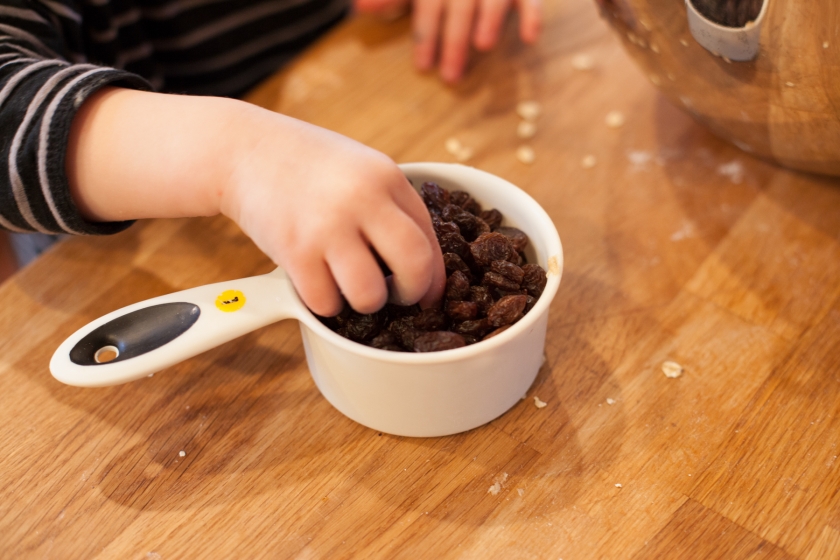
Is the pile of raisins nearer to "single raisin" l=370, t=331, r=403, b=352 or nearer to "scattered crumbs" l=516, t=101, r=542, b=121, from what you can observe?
"single raisin" l=370, t=331, r=403, b=352

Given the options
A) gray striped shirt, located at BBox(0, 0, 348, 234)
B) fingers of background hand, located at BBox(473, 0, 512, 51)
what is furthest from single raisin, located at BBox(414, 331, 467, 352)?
fingers of background hand, located at BBox(473, 0, 512, 51)

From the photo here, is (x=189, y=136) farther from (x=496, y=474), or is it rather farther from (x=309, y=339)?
(x=496, y=474)

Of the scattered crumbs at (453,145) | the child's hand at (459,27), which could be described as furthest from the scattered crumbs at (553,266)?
the child's hand at (459,27)

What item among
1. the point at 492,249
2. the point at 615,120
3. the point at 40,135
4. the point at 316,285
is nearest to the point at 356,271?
the point at 316,285

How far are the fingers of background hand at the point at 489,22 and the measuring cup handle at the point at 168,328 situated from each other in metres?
0.55

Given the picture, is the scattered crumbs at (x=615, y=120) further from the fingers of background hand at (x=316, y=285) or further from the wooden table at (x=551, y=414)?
the fingers of background hand at (x=316, y=285)

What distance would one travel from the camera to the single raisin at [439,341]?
0.55 meters

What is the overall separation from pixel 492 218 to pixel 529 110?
1.03 ft

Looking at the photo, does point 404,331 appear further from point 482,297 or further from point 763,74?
point 763,74

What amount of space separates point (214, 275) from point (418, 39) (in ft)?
1.53

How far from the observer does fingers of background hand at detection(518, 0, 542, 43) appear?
97cm

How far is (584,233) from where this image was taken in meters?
0.79

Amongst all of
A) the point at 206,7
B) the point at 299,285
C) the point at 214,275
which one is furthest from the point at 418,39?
the point at 299,285

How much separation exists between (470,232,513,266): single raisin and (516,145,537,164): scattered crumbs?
28cm
